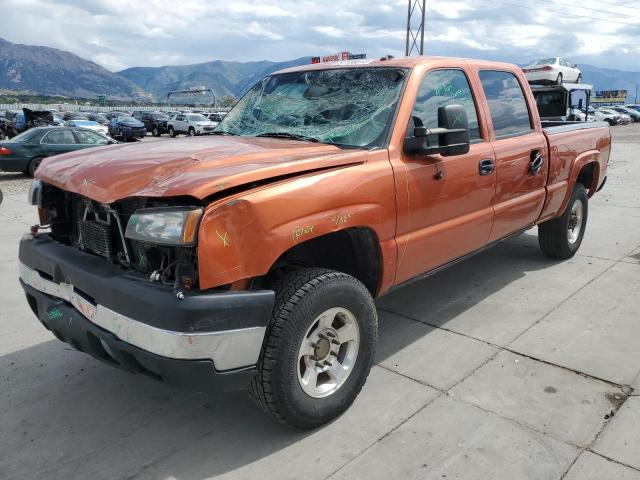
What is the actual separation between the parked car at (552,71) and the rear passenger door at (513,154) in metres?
15.5

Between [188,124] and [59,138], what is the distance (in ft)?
63.7

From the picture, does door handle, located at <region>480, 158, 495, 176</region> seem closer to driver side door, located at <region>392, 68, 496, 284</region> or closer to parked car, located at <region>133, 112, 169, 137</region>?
driver side door, located at <region>392, 68, 496, 284</region>

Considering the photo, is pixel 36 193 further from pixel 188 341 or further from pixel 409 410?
pixel 409 410

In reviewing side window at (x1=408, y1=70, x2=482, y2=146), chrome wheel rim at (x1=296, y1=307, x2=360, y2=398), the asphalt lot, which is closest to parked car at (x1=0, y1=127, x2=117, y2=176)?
the asphalt lot

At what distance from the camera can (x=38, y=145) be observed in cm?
1434

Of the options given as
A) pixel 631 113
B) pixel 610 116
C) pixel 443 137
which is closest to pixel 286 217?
pixel 443 137

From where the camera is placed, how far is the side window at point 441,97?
11.5ft

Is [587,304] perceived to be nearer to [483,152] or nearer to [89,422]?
[483,152]

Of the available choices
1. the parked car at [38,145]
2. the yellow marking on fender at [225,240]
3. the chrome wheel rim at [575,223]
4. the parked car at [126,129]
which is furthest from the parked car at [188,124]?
the yellow marking on fender at [225,240]

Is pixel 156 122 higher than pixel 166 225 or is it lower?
lower

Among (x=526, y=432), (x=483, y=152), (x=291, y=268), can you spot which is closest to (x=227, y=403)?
(x=291, y=268)

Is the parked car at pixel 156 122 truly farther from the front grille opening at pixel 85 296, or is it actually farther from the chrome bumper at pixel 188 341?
the chrome bumper at pixel 188 341

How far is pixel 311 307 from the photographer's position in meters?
2.61

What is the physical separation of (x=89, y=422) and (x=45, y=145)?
13.4 metres
